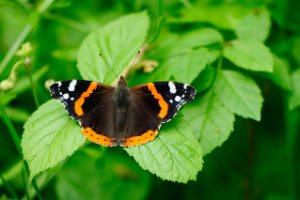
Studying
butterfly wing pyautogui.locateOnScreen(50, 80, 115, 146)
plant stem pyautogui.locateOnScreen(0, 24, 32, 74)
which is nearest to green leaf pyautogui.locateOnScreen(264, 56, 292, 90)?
butterfly wing pyautogui.locateOnScreen(50, 80, 115, 146)

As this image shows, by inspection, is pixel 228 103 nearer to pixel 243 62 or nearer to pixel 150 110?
pixel 243 62

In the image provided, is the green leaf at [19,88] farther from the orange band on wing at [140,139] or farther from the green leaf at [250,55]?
the green leaf at [250,55]

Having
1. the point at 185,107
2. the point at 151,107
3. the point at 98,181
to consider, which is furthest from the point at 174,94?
the point at 98,181

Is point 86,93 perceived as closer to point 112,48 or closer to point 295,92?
point 112,48

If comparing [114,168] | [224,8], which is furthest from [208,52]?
[114,168]

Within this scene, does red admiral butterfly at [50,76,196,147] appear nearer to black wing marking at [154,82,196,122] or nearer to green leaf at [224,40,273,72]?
black wing marking at [154,82,196,122]

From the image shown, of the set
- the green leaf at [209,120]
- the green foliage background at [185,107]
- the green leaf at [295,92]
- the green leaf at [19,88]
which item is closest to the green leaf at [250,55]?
the green foliage background at [185,107]
